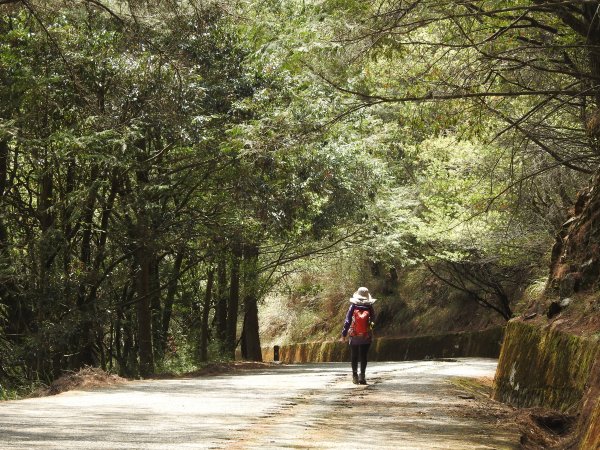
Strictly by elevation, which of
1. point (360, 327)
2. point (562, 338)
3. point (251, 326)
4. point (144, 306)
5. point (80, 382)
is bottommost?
point (80, 382)

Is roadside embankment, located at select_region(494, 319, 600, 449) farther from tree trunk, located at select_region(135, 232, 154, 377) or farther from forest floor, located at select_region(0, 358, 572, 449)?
tree trunk, located at select_region(135, 232, 154, 377)

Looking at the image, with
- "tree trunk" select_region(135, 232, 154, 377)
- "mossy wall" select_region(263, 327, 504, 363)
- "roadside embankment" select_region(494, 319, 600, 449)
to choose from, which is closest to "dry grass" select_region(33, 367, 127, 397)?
"tree trunk" select_region(135, 232, 154, 377)

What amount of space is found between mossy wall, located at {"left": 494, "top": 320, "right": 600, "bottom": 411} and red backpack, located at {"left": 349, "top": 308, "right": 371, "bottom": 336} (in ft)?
9.58

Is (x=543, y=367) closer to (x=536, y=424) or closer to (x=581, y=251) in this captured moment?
(x=536, y=424)

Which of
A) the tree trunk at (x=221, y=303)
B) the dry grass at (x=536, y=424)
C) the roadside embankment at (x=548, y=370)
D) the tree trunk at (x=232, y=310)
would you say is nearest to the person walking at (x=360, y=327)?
the roadside embankment at (x=548, y=370)

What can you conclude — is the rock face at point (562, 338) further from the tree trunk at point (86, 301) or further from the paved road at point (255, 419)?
the tree trunk at point (86, 301)

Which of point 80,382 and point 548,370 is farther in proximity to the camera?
point 80,382

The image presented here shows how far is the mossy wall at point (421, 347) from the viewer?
35562 mm

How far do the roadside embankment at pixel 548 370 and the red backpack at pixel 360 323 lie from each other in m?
2.92

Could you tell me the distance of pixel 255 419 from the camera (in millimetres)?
10422

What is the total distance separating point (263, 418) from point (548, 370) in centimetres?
383

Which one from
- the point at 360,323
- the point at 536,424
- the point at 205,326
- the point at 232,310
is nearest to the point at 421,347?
the point at 232,310

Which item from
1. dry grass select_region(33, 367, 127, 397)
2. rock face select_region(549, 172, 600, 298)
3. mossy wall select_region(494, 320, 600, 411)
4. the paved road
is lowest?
the paved road

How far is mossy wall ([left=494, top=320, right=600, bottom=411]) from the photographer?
34.2ft
